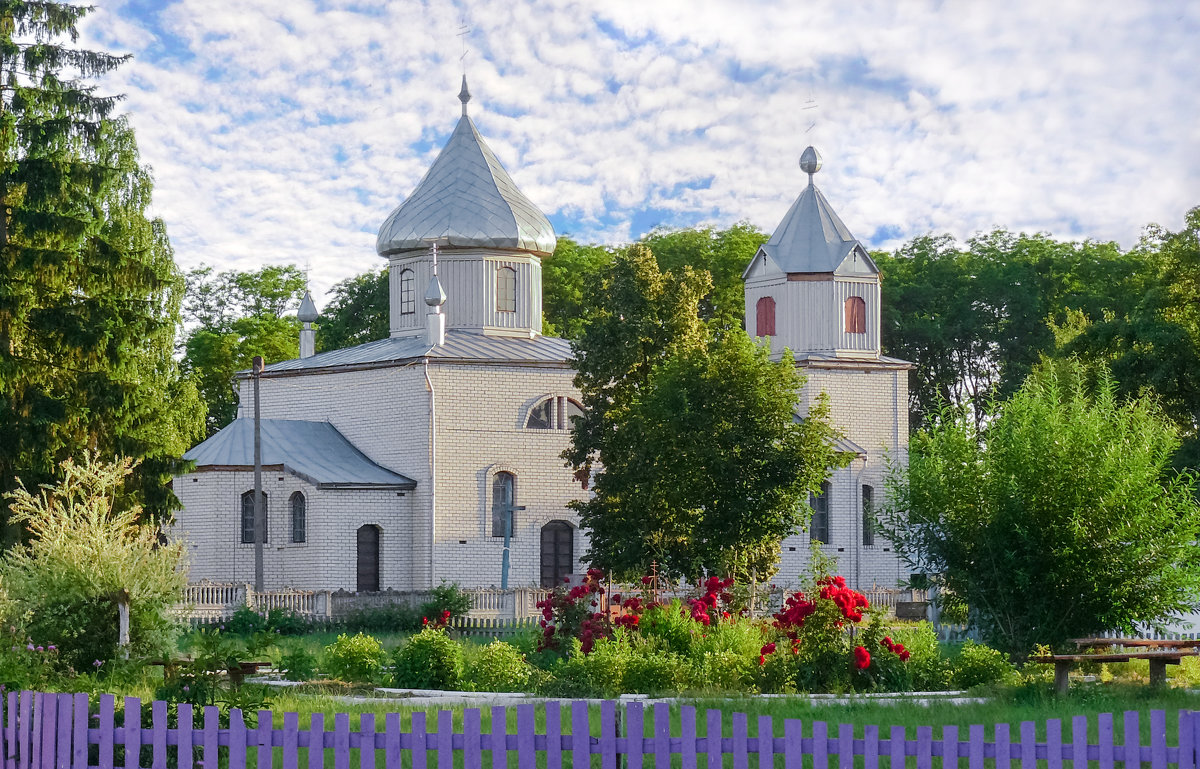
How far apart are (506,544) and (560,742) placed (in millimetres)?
28720

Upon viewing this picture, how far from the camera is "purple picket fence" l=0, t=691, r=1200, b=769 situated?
9.22 m

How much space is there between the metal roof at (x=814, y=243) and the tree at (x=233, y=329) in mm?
20880

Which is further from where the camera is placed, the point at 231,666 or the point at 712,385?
the point at 712,385

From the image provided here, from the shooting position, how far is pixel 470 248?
4138 centimetres

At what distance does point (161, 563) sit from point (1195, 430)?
94.6 feet

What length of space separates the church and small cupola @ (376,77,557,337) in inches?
2.1

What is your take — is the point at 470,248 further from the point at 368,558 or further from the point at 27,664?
the point at 27,664

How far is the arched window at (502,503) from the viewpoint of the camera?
38469 mm

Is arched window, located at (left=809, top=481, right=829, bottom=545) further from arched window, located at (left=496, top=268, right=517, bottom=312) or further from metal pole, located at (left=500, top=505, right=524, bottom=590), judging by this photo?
arched window, located at (left=496, top=268, right=517, bottom=312)

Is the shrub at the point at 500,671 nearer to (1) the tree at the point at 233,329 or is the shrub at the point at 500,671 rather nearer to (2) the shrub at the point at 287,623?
(2) the shrub at the point at 287,623

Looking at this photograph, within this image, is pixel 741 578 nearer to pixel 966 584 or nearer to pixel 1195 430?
pixel 966 584

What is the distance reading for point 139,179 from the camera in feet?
110

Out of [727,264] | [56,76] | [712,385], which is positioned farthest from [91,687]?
[727,264]

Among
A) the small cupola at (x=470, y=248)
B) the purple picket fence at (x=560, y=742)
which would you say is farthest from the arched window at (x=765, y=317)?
the purple picket fence at (x=560, y=742)
